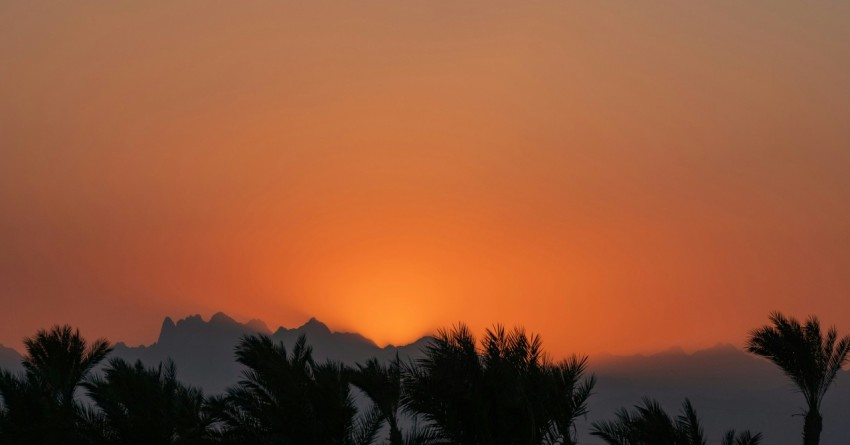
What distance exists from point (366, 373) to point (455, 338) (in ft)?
13.8

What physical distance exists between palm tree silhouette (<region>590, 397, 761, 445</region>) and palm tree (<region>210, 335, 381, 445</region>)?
6.22 meters

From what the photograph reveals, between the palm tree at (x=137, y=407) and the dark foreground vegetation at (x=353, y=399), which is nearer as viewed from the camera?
the dark foreground vegetation at (x=353, y=399)

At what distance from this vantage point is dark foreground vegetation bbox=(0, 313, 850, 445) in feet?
73.1

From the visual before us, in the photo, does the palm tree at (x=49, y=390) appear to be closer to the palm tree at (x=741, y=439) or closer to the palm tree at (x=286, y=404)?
the palm tree at (x=286, y=404)

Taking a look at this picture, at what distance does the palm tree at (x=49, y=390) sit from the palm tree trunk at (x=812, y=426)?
21.7m

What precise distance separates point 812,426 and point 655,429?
1001cm

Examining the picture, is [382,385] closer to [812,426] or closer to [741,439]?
[741,439]

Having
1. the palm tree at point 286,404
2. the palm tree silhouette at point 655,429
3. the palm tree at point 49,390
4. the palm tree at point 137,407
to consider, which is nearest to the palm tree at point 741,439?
the palm tree silhouette at point 655,429

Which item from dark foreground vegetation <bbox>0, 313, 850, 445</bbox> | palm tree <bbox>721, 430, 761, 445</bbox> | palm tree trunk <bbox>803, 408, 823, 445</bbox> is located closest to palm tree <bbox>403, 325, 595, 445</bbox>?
dark foreground vegetation <bbox>0, 313, 850, 445</bbox>

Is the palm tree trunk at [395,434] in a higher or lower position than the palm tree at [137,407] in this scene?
lower

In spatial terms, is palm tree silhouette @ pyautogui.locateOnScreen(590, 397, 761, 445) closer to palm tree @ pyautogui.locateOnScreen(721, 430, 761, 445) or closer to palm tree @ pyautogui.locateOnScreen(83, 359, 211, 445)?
palm tree @ pyautogui.locateOnScreen(721, 430, 761, 445)

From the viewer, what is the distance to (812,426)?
1220 inches

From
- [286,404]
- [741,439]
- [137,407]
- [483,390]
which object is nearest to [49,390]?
[137,407]

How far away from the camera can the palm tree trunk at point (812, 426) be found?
30969mm
